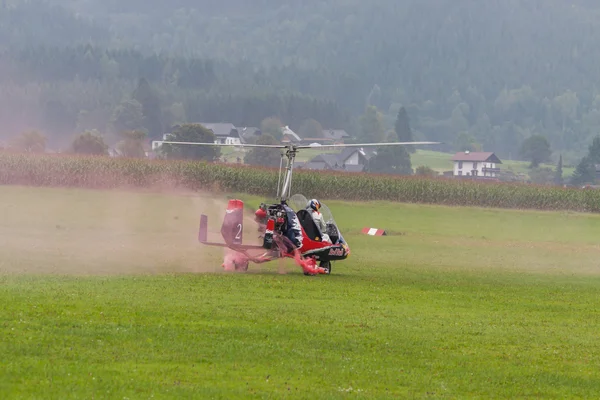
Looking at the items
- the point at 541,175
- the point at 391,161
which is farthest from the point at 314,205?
the point at 541,175

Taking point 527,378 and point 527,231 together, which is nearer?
point 527,378

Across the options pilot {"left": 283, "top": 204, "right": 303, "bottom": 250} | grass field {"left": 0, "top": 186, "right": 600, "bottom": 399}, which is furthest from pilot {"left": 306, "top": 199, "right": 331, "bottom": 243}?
grass field {"left": 0, "top": 186, "right": 600, "bottom": 399}

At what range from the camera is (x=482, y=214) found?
7325cm

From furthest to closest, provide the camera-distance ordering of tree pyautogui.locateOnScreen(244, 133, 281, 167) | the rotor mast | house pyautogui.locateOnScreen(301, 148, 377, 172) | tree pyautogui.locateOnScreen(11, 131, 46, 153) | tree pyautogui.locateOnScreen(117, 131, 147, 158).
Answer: house pyautogui.locateOnScreen(301, 148, 377, 172)
tree pyautogui.locateOnScreen(117, 131, 147, 158)
tree pyautogui.locateOnScreen(244, 133, 281, 167)
tree pyautogui.locateOnScreen(11, 131, 46, 153)
the rotor mast

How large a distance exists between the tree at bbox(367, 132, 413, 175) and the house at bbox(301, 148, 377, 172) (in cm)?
91

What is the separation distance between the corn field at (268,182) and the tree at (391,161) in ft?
132

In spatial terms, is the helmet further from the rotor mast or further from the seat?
the rotor mast

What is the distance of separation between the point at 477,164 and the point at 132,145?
241 ft

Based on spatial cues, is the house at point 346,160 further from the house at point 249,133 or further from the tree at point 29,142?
the tree at point 29,142

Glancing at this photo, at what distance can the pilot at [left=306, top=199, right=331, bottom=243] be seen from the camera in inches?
1277

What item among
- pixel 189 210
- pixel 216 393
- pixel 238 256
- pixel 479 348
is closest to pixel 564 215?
pixel 189 210

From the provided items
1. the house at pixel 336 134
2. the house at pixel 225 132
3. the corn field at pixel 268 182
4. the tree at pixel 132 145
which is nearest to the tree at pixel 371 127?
the house at pixel 336 134

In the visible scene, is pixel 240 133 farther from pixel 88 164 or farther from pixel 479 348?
pixel 479 348

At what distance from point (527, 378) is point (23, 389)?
7.56 m
